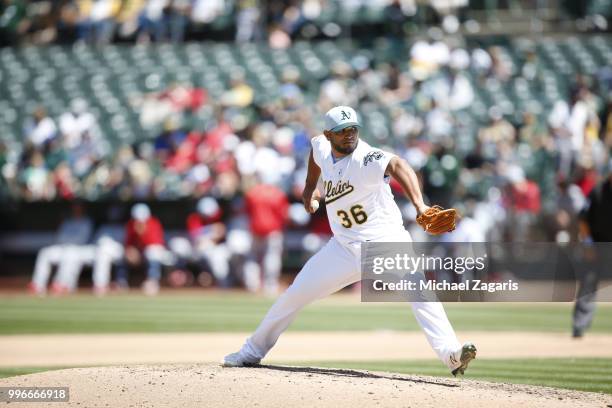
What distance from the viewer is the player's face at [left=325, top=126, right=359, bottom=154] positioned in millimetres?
7828

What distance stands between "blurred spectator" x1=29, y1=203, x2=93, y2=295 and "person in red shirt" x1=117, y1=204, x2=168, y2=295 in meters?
0.81

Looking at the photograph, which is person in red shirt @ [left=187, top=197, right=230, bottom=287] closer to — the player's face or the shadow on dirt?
the shadow on dirt

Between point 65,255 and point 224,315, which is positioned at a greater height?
point 65,255

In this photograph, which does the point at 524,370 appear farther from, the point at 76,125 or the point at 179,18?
the point at 179,18

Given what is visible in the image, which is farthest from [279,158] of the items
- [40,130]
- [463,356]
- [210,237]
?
[463,356]

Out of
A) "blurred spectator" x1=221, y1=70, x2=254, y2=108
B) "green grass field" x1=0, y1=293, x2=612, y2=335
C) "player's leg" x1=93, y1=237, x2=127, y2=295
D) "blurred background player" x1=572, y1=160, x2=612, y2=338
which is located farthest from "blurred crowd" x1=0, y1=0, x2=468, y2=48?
"blurred background player" x1=572, y1=160, x2=612, y2=338

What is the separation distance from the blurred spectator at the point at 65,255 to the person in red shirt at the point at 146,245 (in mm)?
814

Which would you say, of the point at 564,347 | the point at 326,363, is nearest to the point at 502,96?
the point at 564,347

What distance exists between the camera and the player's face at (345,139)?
7828 mm

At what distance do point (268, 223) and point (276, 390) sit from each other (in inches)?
476

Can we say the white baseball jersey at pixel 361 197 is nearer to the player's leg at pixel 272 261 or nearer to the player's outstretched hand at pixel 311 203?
the player's outstretched hand at pixel 311 203

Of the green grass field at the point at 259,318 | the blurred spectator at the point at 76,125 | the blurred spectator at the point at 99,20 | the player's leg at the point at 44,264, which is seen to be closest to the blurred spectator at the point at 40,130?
the blurred spectator at the point at 76,125

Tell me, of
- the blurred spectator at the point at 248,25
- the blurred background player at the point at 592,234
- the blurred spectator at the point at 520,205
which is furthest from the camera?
the blurred spectator at the point at 248,25

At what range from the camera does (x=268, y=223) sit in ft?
63.2
